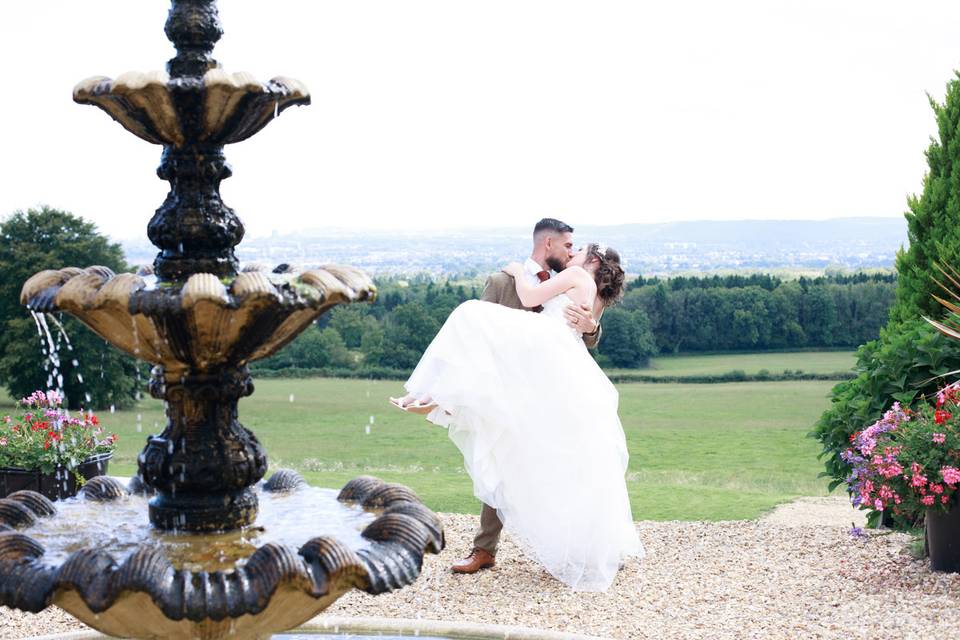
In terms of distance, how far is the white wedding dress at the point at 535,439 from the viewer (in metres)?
7.43

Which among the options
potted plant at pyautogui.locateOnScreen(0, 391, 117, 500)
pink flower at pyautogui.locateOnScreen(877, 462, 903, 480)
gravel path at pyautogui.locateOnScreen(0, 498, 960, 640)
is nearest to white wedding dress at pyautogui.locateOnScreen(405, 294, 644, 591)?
gravel path at pyautogui.locateOnScreen(0, 498, 960, 640)

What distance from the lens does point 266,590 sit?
372cm

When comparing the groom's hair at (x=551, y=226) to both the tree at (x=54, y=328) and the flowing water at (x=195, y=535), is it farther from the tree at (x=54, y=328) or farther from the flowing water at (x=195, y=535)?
the tree at (x=54, y=328)

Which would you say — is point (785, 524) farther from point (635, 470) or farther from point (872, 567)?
point (635, 470)

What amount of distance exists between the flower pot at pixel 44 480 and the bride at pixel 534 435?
3920 mm

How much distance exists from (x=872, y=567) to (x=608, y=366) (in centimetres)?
2034

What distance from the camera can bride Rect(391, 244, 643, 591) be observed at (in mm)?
7434

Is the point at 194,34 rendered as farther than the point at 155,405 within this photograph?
No

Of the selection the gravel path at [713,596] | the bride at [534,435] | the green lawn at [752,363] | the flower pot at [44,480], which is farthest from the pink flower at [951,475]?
the green lawn at [752,363]

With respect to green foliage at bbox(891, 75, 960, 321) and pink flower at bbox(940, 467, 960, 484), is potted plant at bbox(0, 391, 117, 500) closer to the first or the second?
pink flower at bbox(940, 467, 960, 484)

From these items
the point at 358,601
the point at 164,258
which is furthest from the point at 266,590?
the point at 358,601

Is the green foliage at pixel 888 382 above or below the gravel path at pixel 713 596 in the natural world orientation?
above

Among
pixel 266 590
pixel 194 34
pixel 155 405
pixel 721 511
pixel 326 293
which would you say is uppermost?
pixel 194 34

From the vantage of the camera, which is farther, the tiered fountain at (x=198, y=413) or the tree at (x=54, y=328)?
the tree at (x=54, y=328)
